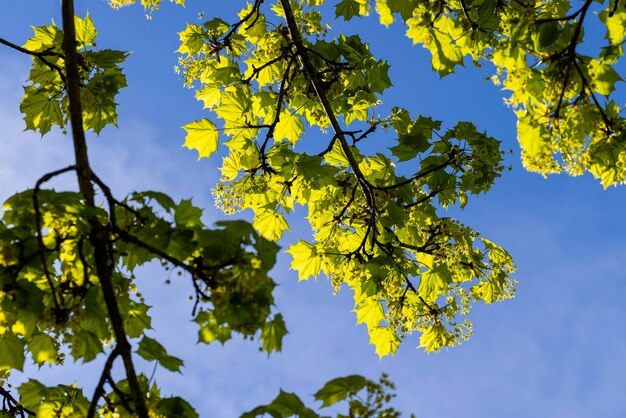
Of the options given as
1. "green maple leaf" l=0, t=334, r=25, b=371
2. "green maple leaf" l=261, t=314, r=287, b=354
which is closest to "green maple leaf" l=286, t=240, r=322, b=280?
"green maple leaf" l=261, t=314, r=287, b=354

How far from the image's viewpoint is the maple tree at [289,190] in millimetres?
3559

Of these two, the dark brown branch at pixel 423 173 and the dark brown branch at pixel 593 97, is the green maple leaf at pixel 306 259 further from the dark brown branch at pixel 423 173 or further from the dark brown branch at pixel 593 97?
the dark brown branch at pixel 593 97

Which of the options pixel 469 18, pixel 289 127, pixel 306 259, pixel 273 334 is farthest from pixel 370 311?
pixel 273 334

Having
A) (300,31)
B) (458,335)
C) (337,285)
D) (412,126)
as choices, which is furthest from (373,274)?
(300,31)

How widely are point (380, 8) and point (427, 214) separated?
2767 mm

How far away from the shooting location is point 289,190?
24.0ft

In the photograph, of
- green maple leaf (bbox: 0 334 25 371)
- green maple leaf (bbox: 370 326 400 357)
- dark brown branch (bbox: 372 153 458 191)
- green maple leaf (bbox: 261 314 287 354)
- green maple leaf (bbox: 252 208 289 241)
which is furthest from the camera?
green maple leaf (bbox: 252 208 289 241)

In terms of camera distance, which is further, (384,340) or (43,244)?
(384,340)

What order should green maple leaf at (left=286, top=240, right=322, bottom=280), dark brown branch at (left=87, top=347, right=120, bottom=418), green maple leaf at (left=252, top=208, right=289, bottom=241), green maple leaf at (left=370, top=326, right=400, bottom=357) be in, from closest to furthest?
1. dark brown branch at (left=87, top=347, right=120, bottom=418)
2. green maple leaf at (left=370, top=326, right=400, bottom=357)
3. green maple leaf at (left=286, top=240, right=322, bottom=280)
4. green maple leaf at (left=252, top=208, right=289, bottom=241)

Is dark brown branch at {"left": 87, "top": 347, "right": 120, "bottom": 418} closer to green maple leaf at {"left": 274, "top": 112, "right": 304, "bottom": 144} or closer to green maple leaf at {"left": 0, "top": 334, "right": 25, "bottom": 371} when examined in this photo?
green maple leaf at {"left": 0, "top": 334, "right": 25, "bottom": 371}

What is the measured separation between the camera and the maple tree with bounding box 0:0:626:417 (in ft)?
11.7

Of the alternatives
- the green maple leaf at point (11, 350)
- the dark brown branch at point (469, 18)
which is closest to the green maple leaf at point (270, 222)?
the dark brown branch at point (469, 18)

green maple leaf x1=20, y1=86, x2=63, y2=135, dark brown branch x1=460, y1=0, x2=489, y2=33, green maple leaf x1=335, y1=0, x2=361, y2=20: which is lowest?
green maple leaf x1=20, y1=86, x2=63, y2=135

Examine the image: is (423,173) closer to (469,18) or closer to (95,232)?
(469,18)
